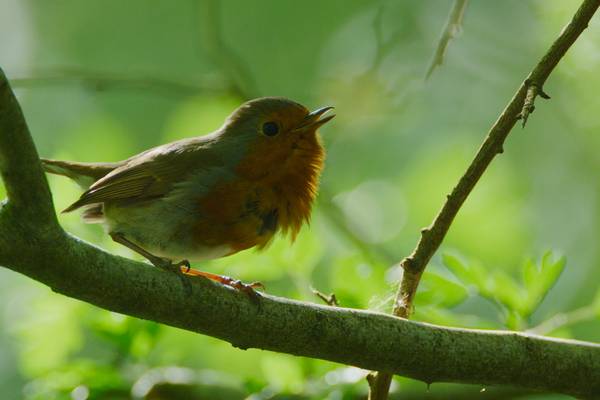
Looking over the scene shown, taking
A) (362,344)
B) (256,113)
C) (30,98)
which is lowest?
(30,98)

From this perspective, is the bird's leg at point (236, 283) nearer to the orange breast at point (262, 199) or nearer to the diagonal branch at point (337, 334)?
the diagonal branch at point (337, 334)

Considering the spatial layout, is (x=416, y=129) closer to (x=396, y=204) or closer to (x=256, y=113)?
(x=396, y=204)

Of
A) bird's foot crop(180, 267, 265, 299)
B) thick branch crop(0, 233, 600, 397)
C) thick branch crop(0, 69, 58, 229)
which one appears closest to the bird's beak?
bird's foot crop(180, 267, 265, 299)

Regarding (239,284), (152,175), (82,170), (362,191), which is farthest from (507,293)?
(82,170)

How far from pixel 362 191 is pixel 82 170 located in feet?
6.79

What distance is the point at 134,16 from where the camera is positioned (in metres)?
16.0

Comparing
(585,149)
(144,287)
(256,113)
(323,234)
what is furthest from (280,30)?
(144,287)

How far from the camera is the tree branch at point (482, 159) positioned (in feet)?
10.7

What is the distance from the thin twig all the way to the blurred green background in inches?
8.5

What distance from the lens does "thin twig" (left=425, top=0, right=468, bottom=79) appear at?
13.0 ft

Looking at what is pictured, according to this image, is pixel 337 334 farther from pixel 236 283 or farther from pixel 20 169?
pixel 20 169

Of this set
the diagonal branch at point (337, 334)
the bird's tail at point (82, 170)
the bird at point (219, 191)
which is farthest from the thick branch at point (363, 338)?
the bird's tail at point (82, 170)

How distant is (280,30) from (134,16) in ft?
11.8

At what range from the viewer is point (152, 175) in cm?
495
